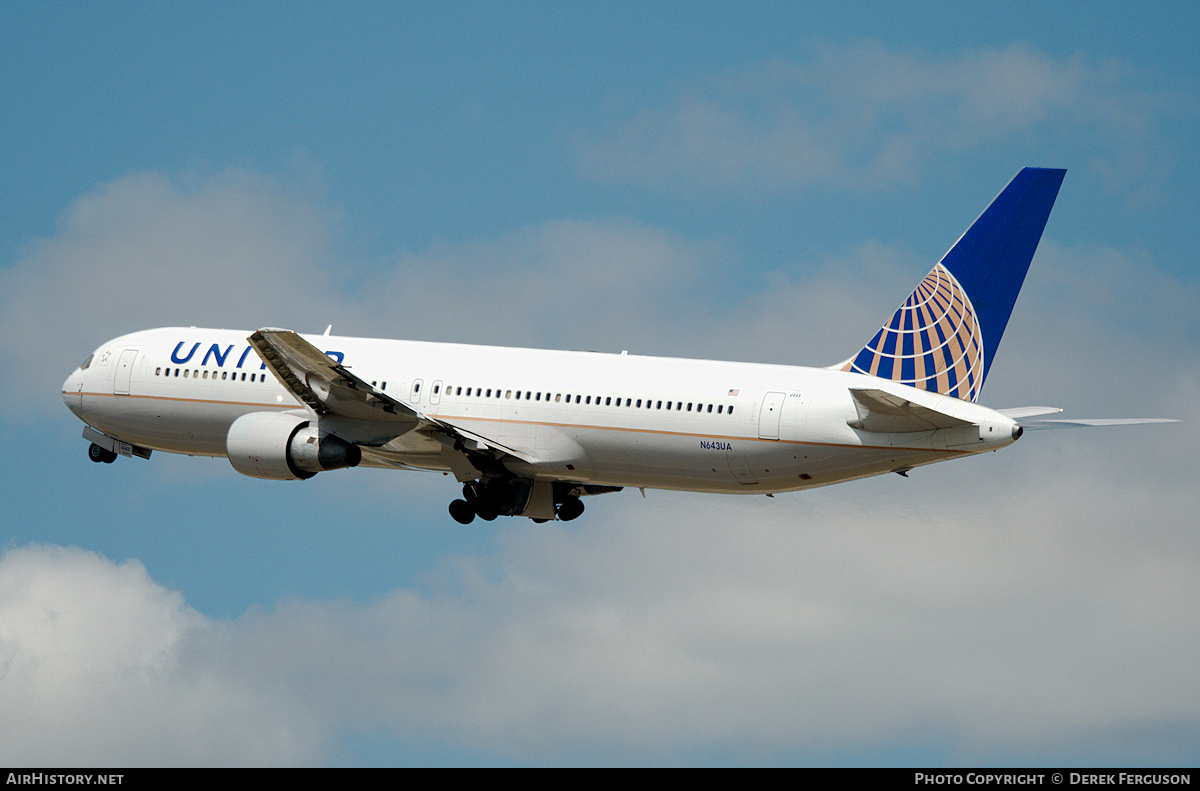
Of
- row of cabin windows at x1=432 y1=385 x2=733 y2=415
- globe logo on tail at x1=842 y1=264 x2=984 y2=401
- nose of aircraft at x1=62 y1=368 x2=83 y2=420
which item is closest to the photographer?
globe logo on tail at x1=842 y1=264 x2=984 y2=401

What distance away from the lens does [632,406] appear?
38.3 meters

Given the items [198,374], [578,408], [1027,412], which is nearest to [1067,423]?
[1027,412]

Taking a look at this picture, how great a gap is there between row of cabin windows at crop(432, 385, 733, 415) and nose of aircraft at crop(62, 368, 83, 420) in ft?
38.2

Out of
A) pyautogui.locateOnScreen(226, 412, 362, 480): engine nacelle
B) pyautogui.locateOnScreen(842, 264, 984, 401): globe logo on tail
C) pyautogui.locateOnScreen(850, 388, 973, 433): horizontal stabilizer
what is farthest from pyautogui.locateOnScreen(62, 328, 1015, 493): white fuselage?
pyautogui.locateOnScreen(226, 412, 362, 480): engine nacelle

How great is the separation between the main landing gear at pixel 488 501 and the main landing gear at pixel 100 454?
1098 centimetres

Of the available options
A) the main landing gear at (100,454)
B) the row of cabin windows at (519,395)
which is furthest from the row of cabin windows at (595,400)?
the main landing gear at (100,454)

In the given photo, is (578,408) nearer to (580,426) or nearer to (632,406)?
(580,426)

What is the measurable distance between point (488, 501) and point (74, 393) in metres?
13.2

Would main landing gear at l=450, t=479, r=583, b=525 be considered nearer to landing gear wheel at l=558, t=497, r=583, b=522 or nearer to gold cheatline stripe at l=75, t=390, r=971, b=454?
landing gear wheel at l=558, t=497, r=583, b=522

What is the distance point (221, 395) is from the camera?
139 feet

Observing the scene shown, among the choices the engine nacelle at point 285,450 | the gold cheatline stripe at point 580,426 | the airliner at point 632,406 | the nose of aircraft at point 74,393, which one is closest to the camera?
the gold cheatline stripe at point 580,426

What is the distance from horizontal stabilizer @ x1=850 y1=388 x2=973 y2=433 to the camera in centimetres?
3509

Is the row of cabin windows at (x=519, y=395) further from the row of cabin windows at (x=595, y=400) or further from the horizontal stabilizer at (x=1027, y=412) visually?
the horizontal stabilizer at (x=1027, y=412)

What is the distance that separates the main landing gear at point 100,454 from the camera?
4597cm
